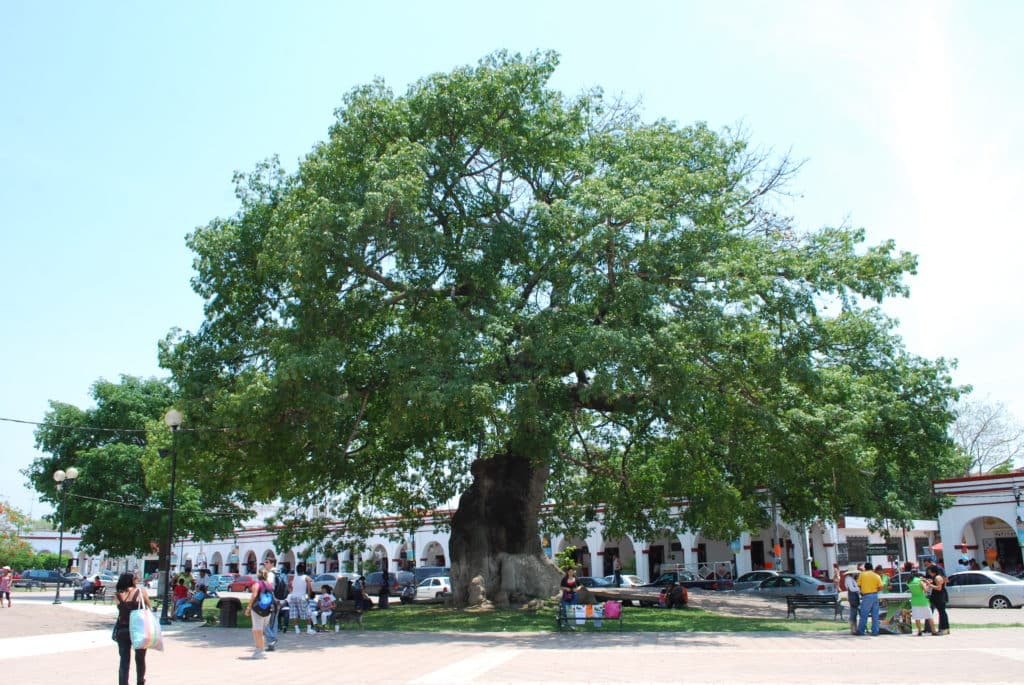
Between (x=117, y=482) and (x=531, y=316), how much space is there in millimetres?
31988

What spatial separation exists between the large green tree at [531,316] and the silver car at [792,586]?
10002 millimetres

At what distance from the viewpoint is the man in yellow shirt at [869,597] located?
18.0 metres

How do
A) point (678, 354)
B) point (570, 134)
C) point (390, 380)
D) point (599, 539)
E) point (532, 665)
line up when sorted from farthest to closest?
point (599, 539) < point (570, 134) < point (390, 380) < point (678, 354) < point (532, 665)

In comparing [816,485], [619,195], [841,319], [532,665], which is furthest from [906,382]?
[532,665]

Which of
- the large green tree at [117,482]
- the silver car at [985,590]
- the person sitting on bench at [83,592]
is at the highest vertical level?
the large green tree at [117,482]

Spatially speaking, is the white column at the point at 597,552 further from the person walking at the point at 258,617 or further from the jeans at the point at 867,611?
the person walking at the point at 258,617

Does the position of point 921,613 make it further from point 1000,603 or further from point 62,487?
point 62,487

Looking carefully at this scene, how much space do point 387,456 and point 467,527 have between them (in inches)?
133

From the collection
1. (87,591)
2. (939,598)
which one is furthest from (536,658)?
(87,591)

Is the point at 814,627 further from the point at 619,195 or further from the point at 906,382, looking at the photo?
the point at 619,195

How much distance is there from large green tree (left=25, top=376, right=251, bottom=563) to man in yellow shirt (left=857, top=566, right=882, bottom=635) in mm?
31779

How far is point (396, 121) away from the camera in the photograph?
71.0 ft

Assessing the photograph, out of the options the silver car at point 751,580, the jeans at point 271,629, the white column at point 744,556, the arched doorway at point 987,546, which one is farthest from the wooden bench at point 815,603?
the white column at point 744,556

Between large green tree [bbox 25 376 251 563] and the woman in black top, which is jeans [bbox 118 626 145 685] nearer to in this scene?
the woman in black top
